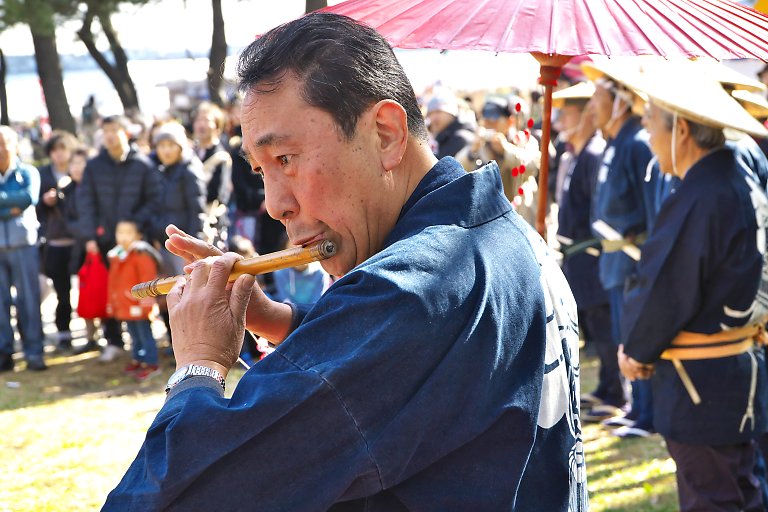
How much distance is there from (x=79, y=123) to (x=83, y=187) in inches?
776

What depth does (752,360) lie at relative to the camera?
3.74 meters

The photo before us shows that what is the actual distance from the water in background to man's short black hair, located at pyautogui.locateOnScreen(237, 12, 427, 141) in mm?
239

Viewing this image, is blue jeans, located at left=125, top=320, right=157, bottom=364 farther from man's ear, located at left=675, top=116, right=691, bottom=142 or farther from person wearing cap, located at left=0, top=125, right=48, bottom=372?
man's ear, located at left=675, top=116, right=691, bottom=142

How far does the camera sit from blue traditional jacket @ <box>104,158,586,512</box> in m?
1.35

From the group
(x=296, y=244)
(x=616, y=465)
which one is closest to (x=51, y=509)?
(x=616, y=465)

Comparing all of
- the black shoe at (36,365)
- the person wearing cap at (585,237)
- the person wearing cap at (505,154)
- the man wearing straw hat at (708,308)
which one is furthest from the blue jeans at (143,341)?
the man wearing straw hat at (708,308)

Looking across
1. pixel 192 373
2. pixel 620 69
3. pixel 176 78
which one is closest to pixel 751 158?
pixel 620 69

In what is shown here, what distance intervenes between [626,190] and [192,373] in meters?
4.74

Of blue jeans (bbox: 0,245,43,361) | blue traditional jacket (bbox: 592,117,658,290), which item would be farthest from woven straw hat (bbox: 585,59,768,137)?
blue jeans (bbox: 0,245,43,361)

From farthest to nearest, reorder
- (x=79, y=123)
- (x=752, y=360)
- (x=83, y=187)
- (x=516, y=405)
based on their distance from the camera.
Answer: (x=79, y=123) → (x=83, y=187) → (x=752, y=360) → (x=516, y=405)

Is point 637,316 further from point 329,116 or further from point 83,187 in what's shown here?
point 83,187

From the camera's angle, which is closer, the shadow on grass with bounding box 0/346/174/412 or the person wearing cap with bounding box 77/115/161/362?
the shadow on grass with bounding box 0/346/174/412

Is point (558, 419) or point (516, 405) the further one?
point (558, 419)

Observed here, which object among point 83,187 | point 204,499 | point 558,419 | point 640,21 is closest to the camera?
point 204,499
